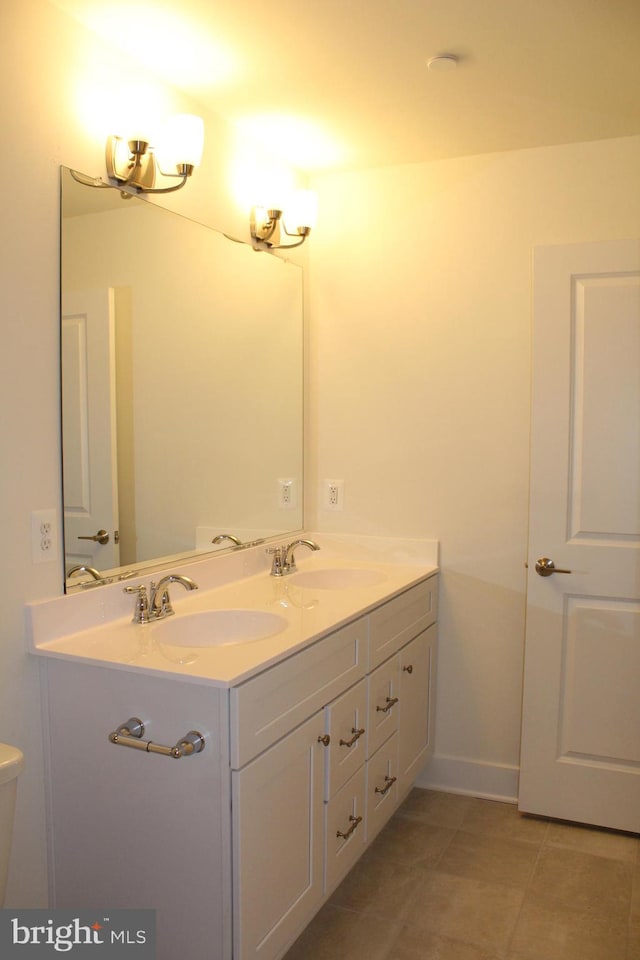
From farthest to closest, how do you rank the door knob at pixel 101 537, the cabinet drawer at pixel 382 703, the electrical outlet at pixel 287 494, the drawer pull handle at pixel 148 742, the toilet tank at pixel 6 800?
the electrical outlet at pixel 287 494, the cabinet drawer at pixel 382 703, the door knob at pixel 101 537, the drawer pull handle at pixel 148 742, the toilet tank at pixel 6 800

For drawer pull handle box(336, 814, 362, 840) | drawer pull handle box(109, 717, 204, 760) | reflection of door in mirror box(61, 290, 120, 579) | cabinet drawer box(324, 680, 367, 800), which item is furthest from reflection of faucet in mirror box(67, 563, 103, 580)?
drawer pull handle box(336, 814, 362, 840)

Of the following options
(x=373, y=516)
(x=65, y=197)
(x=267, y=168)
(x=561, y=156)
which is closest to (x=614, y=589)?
(x=373, y=516)

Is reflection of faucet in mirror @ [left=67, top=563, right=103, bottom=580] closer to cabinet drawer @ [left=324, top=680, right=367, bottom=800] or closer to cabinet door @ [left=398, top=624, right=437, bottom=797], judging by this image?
cabinet drawer @ [left=324, top=680, right=367, bottom=800]

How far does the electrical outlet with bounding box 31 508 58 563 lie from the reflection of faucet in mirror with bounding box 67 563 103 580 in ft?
0.24

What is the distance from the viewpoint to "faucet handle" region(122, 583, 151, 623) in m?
2.00

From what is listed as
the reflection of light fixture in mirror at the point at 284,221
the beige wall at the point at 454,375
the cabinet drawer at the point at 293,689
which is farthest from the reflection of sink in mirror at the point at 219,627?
the reflection of light fixture in mirror at the point at 284,221

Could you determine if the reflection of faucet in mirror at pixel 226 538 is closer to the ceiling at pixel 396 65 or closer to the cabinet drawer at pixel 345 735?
the cabinet drawer at pixel 345 735

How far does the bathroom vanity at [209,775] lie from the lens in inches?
63.2

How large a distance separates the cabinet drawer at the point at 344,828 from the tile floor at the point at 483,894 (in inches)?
6.8

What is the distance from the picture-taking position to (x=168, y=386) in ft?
7.50

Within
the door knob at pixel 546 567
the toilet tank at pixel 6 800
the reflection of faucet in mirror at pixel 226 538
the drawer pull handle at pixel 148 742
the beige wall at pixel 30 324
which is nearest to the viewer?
the toilet tank at pixel 6 800

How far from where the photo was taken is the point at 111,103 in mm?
1968

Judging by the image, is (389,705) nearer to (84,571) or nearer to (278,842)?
(278,842)

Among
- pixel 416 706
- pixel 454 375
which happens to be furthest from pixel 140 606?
pixel 454 375
